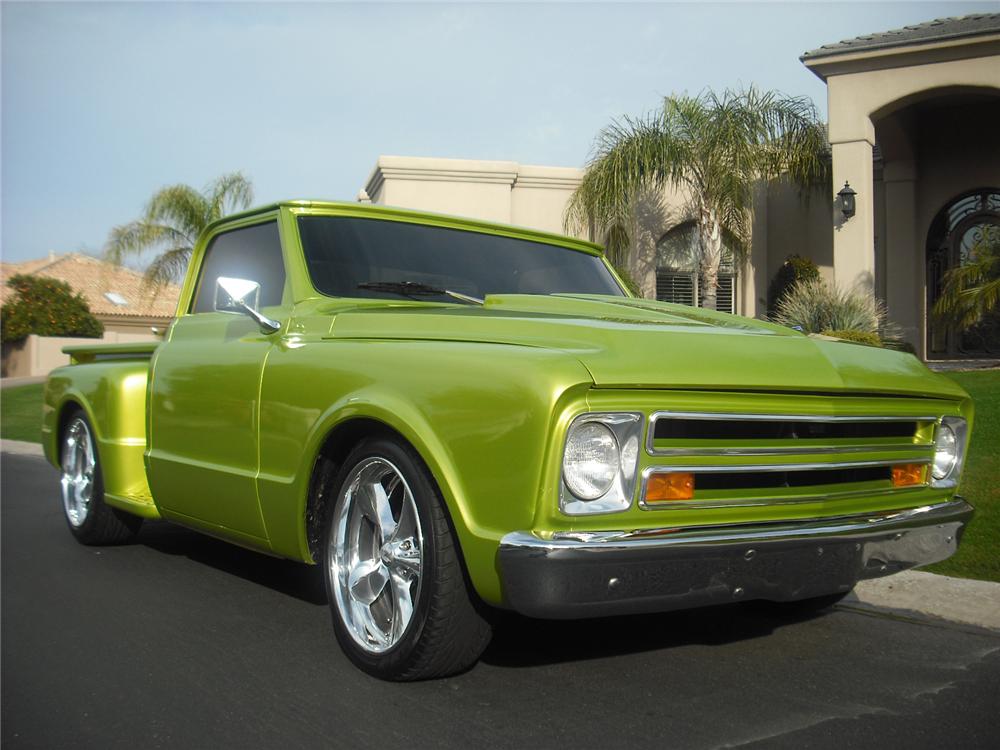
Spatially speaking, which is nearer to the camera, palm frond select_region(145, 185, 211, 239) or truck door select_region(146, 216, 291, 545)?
truck door select_region(146, 216, 291, 545)

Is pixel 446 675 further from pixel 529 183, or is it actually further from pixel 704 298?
pixel 529 183

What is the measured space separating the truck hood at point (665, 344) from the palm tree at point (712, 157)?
11311 mm

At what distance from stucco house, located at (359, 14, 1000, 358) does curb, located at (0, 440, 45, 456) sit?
23.3ft

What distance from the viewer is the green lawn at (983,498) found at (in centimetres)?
511

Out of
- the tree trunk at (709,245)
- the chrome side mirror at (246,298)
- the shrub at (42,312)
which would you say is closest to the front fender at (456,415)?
Result: the chrome side mirror at (246,298)

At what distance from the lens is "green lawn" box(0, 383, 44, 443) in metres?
15.3

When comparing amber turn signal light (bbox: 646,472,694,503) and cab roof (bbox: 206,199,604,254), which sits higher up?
cab roof (bbox: 206,199,604,254)

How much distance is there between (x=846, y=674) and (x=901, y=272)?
13891 millimetres

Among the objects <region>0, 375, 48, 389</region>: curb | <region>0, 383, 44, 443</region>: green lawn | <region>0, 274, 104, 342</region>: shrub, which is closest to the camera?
<region>0, 383, 44, 443</region>: green lawn

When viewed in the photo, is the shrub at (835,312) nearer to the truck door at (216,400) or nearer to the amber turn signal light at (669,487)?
the truck door at (216,400)

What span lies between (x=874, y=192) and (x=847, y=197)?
3772mm

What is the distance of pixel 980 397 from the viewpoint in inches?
362

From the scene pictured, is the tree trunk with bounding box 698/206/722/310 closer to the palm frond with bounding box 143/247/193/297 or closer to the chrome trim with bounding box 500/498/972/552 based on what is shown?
the palm frond with bounding box 143/247/193/297

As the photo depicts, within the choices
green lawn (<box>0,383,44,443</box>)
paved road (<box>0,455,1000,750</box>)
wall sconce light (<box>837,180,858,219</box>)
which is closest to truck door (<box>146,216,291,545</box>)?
paved road (<box>0,455,1000,750</box>)
